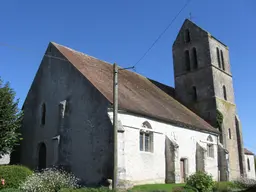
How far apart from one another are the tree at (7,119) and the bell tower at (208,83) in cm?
1775

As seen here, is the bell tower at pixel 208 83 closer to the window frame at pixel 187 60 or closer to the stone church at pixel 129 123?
the window frame at pixel 187 60

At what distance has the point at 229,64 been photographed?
113 ft

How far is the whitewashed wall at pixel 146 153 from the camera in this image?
60.5ft

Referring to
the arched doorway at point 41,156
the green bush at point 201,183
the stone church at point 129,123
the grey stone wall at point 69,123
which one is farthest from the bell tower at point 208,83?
the arched doorway at point 41,156

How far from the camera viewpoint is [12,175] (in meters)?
16.0

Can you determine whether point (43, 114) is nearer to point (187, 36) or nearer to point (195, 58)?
point (195, 58)

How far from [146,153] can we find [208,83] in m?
13.6

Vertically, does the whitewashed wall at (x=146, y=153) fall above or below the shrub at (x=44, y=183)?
above

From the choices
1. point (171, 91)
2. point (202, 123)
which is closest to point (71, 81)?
point (202, 123)

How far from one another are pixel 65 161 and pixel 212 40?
819 inches

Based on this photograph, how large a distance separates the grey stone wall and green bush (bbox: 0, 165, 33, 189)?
12.6 ft

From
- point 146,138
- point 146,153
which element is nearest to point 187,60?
point 146,138

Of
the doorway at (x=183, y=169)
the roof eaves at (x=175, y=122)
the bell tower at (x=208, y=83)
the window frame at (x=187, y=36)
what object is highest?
the window frame at (x=187, y=36)

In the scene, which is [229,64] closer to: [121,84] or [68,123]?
[121,84]
